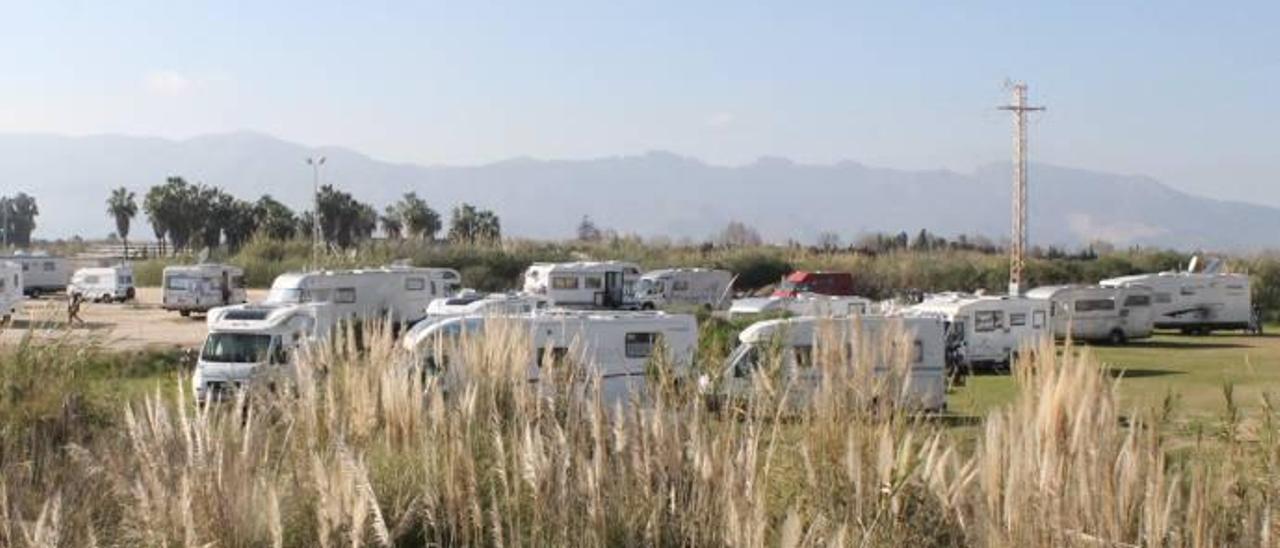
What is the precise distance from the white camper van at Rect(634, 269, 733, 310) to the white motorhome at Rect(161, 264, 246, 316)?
42.7 ft

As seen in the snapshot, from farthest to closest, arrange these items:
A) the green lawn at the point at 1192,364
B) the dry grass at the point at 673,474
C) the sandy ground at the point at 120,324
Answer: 1. the green lawn at the point at 1192,364
2. the sandy ground at the point at 120,324
3. the dry grass at the point at 673,474

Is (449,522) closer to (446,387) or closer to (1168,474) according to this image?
(446,387)

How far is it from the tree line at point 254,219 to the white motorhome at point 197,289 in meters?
35.3

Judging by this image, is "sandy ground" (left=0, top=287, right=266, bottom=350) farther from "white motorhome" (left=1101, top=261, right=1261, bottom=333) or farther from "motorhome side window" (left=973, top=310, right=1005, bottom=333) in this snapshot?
"white motorhome" (left=1101, top=261, right=1261, bottom=333)

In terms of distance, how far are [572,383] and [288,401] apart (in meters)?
Answer: 1.82

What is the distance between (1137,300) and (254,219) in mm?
57853

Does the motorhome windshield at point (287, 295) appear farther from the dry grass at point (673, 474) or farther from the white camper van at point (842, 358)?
the white camper van at point (842, 358)

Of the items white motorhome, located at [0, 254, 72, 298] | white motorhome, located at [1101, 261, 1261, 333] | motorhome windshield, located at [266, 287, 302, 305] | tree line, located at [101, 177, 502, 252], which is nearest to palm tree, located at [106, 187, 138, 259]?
tree line, located at [101, 177, 502, 252]

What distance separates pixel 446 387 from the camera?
740 cm

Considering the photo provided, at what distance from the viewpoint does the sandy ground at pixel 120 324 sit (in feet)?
32.9

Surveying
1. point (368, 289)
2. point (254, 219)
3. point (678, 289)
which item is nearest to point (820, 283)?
point (678, 289)

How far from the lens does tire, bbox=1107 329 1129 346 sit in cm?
3869

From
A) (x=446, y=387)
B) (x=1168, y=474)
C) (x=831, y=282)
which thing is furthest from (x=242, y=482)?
(x=831, y=282)

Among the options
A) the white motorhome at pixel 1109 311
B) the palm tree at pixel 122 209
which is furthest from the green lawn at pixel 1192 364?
the palm tree at pixel 122 209
